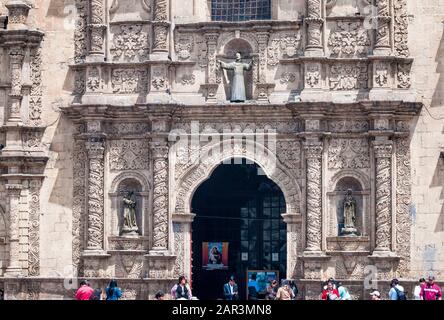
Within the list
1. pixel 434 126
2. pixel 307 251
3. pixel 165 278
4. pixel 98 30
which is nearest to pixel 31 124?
pixel 98 30

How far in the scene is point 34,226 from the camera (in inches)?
1414

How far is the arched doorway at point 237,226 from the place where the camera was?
37.6 m

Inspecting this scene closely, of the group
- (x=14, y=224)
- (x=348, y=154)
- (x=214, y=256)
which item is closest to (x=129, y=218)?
(x=14, y=224)

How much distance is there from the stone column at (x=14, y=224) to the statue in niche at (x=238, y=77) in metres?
6.72

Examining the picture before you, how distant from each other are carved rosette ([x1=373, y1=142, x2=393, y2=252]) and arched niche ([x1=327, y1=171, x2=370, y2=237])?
46cm

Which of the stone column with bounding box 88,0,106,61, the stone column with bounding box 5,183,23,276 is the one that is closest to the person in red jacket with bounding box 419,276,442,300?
the stone column with bounding box 88,0,106,61

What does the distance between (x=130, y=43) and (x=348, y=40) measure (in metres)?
6.21

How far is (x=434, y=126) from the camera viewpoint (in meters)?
34.2

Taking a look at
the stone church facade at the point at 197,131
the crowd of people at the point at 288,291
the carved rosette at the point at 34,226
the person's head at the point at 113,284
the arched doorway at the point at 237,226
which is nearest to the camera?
the crowd of people at the point at 288,291

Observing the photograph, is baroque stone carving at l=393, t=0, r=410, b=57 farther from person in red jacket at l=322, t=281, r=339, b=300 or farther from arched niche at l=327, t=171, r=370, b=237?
person in red jacket at l=322, t=281, r=339, b=300

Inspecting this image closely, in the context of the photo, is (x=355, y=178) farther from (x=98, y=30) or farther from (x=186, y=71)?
(x=98, y=30)

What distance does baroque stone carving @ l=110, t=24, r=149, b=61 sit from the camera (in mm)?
35625

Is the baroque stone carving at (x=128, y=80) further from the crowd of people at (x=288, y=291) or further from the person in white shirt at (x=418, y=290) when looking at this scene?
the person in white shirt at (x=418, y=290)

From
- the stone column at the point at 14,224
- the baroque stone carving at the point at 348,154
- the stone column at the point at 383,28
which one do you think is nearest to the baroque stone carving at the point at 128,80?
the stone column at the point at 14,224
